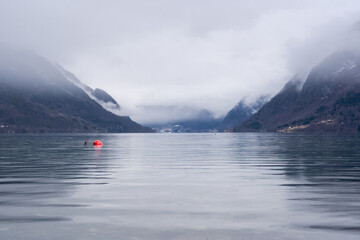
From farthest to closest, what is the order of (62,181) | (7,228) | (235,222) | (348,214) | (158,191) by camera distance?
1. (62,181)
2. (158,191)
3. (348,214)
4. (235,222)
5. (7,228)

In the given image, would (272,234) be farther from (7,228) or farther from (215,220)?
(7,228)

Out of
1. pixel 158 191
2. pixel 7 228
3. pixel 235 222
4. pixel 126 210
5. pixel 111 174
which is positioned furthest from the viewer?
pixel 111 174

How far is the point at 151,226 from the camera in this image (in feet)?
67.2

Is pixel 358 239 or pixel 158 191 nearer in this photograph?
pixel 358 239

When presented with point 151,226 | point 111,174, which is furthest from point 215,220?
point 111,174

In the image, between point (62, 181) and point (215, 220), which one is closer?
point (215, 220)

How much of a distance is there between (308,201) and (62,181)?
74.0 ft

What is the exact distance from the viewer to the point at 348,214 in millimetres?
22906

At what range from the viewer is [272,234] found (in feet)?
61.5

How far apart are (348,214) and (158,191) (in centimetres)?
1477

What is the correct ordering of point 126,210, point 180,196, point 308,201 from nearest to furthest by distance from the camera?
1. point 126,210
2. point 308,201
3. point 180,196

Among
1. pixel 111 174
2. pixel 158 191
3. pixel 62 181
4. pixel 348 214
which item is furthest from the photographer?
pixel 111 174

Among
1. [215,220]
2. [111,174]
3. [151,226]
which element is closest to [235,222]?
[215,220]

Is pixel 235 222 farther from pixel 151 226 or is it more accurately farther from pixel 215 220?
pixel 151 226
